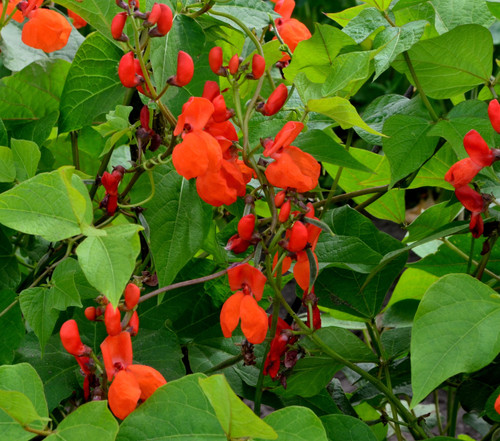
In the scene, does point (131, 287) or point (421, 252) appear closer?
point (131, 287)

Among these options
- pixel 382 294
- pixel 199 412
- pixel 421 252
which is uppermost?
pixel 199 412

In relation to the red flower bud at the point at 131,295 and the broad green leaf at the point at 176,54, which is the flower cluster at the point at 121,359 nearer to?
the red flower bud at the point at 131,295

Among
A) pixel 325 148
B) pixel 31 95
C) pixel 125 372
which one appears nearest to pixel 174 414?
pixel 125 372

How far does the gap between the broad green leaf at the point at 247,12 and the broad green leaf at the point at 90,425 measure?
40 cm

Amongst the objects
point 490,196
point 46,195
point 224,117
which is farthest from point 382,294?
point 46,195

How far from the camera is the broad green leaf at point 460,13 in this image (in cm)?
81

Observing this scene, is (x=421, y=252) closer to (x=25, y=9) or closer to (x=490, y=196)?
(x=490, y=196)

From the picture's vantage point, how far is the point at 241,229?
1.89 ft

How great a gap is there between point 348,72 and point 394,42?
0.07 meters

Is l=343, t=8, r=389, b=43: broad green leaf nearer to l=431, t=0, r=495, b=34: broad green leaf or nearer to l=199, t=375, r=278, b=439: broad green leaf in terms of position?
l=431, t=0, r=495, b=34: broad green leaf

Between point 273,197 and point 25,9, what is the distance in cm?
37

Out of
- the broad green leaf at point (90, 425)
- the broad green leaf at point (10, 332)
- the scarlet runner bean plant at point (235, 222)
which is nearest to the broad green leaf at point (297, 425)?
the scarlet runner bean plant at point (235, 222)

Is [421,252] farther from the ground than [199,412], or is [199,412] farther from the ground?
[199,412]

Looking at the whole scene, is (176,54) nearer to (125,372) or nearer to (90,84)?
(90,84)
